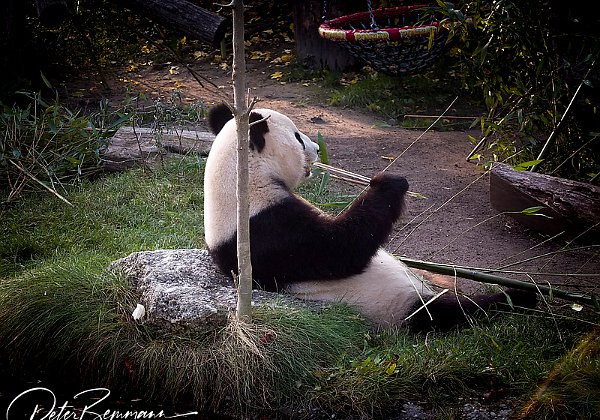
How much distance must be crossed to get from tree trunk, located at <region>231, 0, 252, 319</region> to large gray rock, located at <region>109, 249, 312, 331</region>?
0.89 ft

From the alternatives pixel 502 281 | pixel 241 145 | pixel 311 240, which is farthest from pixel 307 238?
pixel 502 281

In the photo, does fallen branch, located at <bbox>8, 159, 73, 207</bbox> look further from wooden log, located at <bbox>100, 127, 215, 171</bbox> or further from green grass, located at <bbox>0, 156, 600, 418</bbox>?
green grass, located at <bbox>0, 156, 600, 418</bbox>

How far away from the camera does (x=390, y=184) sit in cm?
384

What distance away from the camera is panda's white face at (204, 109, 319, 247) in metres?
3.63

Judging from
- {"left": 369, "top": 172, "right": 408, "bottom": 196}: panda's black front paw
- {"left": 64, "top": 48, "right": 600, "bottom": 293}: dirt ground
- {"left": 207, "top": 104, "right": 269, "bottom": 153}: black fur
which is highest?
{"left": 207, "top": 104, "right": 269, "bottom": 153}: black fur

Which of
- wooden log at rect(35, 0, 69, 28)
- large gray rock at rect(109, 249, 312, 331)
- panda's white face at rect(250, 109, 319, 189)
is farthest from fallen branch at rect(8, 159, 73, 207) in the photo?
panda's white face at rect(250, 109, 319, 189)

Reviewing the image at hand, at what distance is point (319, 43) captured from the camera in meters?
9.68

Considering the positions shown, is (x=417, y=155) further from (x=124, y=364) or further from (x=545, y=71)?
(x=124, y=364)

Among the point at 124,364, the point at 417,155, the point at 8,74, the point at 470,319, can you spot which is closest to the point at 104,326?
the point at 124,364

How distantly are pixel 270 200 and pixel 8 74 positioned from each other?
17.2 ft

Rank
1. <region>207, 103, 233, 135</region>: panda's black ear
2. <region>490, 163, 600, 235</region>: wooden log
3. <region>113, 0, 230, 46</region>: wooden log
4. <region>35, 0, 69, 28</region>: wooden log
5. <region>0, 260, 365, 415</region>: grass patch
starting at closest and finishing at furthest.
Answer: <region>0, 260, 365, 415</region>: grass patch
<region>207, 103, 233, 135</region>: panda's black ear
<region>490, 163, 600, 235</region>: wooden log
<region>113, 0, 230, 46</region>: wooden log
<region>35, 0, 69, 28</region>: wooden log

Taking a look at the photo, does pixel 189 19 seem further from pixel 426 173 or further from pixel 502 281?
pixel 502 281

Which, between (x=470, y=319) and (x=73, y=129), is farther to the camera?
(x=73, y=129)

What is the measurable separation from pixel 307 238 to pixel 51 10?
364 cm
